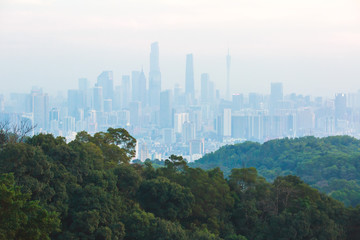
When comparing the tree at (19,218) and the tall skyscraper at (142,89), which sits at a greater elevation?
the tall skyscraper at (142,89)

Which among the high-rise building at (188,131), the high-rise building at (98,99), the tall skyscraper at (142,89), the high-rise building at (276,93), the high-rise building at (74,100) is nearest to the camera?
the high-rise building at (188,131)

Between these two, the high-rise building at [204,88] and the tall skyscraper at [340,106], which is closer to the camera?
the tall skyscraper at [340,106]

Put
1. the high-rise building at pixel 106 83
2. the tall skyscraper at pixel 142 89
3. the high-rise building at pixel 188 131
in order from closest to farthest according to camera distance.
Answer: the high-rise building at pixel 188 131
the high-rise building at pixel 106 83
the tall skyscraper at pixel 142 89

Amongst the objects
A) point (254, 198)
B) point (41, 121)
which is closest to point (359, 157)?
point (254, 198)

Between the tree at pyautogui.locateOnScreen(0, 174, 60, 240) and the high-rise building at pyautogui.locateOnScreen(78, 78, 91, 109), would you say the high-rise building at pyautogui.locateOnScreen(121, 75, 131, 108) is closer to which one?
the high-rise building at pyautogui.locateOnScreen(78, 78, 91, 109)

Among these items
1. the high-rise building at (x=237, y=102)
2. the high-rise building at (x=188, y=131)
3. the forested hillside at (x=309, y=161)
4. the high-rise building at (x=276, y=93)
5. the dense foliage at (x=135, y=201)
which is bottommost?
the high-rise building at (x=188, y=131)

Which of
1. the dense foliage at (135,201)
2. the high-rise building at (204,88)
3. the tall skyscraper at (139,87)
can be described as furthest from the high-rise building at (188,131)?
the dense foliage at (135,201)

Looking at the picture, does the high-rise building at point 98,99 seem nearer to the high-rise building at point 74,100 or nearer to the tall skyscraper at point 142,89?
the high-rise building at point 74,100

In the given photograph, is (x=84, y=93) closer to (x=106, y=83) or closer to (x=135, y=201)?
(x=106, y=83)
